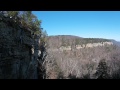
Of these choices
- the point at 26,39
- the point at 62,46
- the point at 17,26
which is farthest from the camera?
the point at 62,46

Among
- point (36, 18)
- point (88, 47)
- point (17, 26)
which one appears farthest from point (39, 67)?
point (88, 47)

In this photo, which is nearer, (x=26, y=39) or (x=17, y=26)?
(x=17, y=26)

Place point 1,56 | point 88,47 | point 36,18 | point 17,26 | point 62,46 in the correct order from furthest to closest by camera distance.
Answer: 1. point 88,47
2. point 62,46
3. point 36,18
4. point 17,26
5. point 1,56
